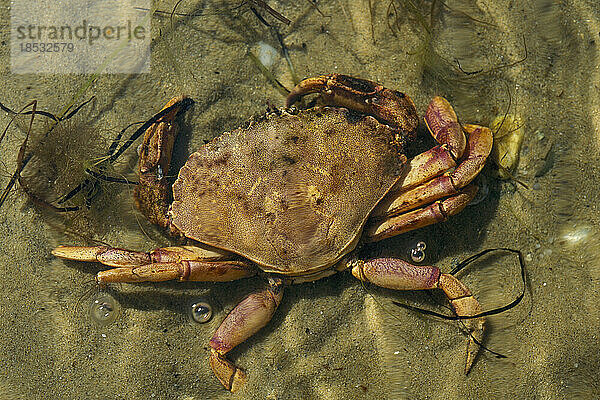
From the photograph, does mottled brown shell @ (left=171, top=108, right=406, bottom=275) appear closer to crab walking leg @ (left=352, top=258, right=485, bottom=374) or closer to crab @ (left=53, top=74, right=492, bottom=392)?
crab @ (left=53, top=74, right=492, bottom=392)

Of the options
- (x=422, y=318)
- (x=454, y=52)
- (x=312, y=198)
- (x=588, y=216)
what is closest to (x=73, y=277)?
(x=312, y=198)

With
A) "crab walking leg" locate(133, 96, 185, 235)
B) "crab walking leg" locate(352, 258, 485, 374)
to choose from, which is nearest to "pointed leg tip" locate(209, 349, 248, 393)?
"crab walking leg" locate(133, 96, 185, 235)

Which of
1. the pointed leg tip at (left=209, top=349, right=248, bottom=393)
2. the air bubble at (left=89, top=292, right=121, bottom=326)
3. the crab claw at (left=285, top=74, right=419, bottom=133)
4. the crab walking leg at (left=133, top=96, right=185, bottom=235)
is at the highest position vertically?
the crab claw at (left=285, top=74, right=419, bottom=133)

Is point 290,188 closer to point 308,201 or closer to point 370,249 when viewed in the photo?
point 308,201

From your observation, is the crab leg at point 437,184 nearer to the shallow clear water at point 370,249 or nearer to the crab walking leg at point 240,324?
the shallow clear water at point 370,249

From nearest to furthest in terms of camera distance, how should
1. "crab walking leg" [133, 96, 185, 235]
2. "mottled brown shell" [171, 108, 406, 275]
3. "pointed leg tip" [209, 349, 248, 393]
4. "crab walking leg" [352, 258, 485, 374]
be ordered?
"mottled brown shell" [171, 108, 406, 275] < "crab walking leg" [352, 258, 485, 374] < "pointed leg tip" [209, 349, 248, 393] < "crab walking leg" [133, 96, 185, 235]

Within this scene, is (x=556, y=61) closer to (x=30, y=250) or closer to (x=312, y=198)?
(x=312, y=198)
